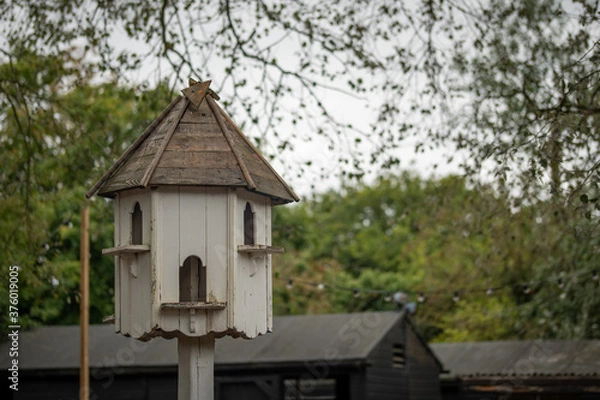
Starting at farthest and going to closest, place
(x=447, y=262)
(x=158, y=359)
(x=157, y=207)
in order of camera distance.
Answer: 1. (x=447, y=262)
2. (x=158, y=359)
3. (x=157, y=207)

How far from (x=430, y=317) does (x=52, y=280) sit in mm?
25289

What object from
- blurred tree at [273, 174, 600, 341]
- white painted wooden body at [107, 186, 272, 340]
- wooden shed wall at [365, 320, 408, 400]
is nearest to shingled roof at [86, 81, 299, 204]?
white painted wooden body at [107, 186, 272, 340]

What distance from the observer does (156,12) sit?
39.5ft

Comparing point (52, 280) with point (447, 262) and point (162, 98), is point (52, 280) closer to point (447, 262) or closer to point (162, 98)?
point (162, 98)

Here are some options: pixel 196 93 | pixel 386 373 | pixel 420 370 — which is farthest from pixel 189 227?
pixel 420 370

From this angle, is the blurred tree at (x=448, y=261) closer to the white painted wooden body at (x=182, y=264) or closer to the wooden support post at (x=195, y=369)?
the white painted wooden body at (x=182, y=264)

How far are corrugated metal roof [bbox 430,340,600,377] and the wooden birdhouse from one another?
1465 cm

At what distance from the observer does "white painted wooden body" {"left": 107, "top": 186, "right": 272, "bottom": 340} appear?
23.1 feet

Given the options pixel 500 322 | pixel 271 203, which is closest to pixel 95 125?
pixel 271 203

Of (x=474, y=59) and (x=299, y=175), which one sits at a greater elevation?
(x=474, y=59)

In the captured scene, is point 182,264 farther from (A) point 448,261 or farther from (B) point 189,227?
(A) point 448,261

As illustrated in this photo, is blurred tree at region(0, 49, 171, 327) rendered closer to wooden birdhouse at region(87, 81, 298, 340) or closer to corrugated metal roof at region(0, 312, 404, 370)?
corrugated metal roof at region(0, 312, 404, 370)

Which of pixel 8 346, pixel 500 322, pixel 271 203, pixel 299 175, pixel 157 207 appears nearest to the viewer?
pixel 157 207

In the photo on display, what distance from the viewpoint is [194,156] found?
7262 mm
